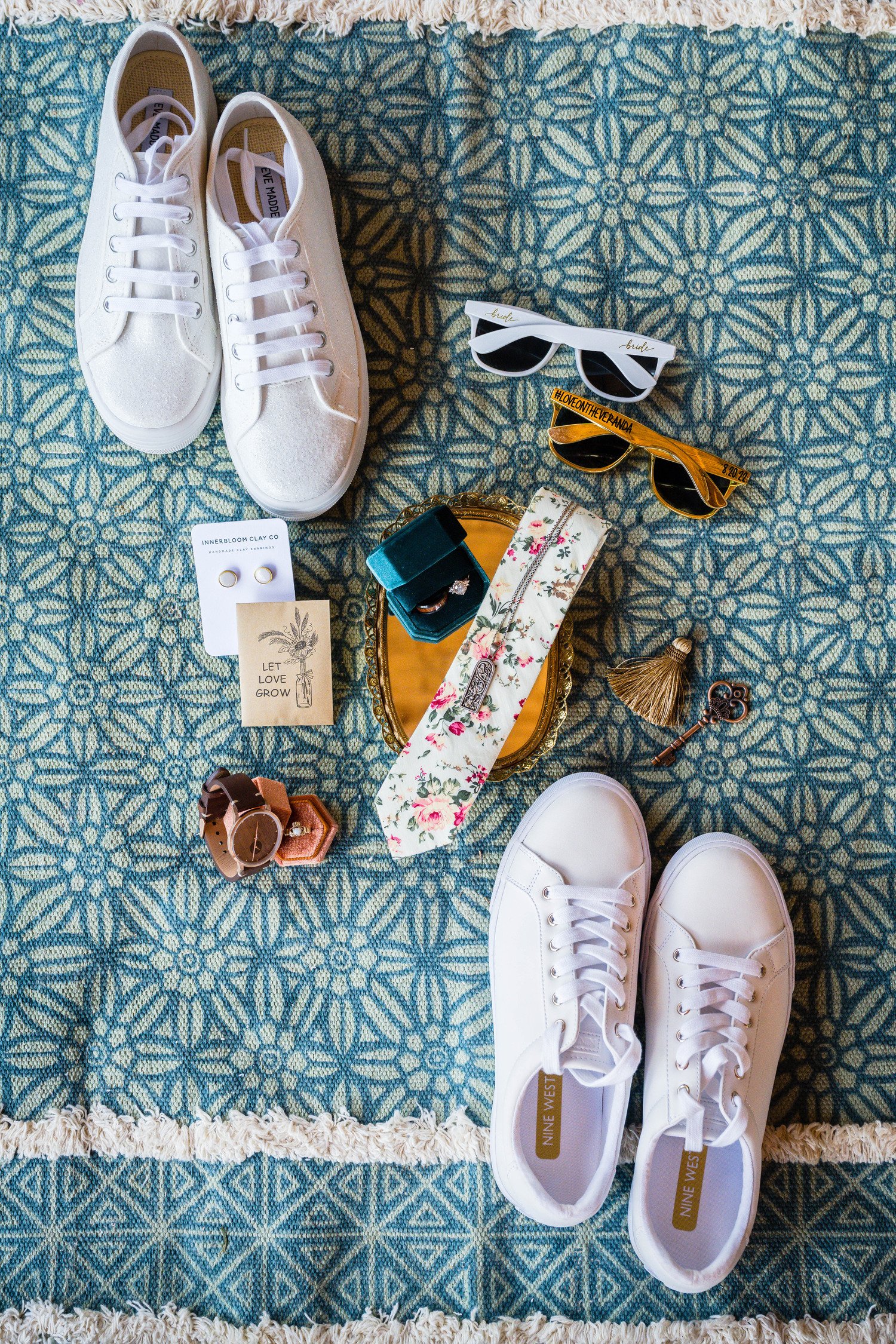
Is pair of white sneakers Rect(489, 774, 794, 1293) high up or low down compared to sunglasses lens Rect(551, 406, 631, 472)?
down

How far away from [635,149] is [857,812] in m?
0.88

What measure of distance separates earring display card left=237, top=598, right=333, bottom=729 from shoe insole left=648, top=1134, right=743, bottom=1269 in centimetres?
65

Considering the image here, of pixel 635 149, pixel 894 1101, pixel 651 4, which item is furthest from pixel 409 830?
pixel 651 4

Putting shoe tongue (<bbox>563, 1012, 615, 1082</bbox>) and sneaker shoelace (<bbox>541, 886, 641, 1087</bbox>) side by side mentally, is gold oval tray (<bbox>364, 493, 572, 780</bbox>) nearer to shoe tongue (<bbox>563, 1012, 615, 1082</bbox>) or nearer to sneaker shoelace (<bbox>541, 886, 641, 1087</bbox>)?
sneaker shoelace (<bbox>541, 886, 641, 1087</bbox>)

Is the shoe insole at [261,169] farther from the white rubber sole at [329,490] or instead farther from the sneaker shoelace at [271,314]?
the white rubber sole at [329,490]

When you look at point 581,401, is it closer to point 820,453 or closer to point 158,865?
point 820,453

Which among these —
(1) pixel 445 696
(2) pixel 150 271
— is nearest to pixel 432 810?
(1) pixel 445 696

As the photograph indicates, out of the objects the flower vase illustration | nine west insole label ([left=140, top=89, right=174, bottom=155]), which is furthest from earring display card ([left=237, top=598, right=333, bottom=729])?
nine west insole label ([left=140, top=89, right=174, bottom=155])

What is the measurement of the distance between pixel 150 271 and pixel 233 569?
0.35 metres

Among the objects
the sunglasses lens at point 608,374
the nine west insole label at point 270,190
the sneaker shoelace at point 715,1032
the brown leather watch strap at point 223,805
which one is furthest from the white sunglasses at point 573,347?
the sneaker shoelace at point 715,1032

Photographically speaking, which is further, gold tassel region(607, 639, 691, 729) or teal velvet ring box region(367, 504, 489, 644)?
gold tassel region(607, 639, 691, 729)

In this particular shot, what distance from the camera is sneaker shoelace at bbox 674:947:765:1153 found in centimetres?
92

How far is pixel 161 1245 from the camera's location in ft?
3.22

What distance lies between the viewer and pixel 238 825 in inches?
36.5
